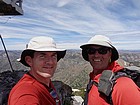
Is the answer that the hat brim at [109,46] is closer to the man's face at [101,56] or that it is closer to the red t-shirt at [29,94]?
the man's face at [101,56]

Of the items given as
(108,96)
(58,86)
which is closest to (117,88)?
(108,96)

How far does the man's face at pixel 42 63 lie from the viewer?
8.21ft

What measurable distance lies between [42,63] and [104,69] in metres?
1.07

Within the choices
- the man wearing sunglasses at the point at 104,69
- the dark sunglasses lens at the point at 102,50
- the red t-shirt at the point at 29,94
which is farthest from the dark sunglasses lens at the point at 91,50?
the red t-shirt at the point at 29,94

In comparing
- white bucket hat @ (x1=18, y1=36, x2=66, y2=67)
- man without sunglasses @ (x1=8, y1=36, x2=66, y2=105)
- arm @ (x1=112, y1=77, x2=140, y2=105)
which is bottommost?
arm @ (x1=112, y1=77, x2=140, y2=105)

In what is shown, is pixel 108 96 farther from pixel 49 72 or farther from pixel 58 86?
pixel 58 86

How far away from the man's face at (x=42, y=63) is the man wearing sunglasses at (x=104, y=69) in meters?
0.70

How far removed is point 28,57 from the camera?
258 cm

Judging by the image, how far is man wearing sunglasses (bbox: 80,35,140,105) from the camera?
7.84 feet

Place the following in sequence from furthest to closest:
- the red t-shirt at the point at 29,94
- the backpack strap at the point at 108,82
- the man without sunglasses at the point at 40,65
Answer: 1. the backpack strap at the point at 108,82
2. the man without sunglasses at the point at 40,65
3. the red t-shirt at the point at 29,94

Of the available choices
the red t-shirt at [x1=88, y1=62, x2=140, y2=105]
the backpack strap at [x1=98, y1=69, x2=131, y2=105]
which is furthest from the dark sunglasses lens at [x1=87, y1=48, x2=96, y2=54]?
the red t-shirt at [x1=88, y1=62, x2=140, y2=105]

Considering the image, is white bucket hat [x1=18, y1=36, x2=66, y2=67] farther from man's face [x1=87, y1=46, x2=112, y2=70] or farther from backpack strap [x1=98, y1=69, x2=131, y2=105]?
man's face [x1=87, y1=46, x2=112, y2=70]

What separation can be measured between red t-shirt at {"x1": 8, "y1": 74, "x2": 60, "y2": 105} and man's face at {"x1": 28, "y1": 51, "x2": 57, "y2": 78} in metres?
0.13

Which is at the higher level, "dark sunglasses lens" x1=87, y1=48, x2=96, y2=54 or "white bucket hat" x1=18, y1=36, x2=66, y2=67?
"white bucket hat" x1=18, y1=36, x2=66, y2=67
